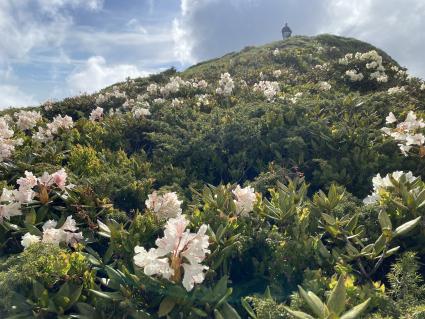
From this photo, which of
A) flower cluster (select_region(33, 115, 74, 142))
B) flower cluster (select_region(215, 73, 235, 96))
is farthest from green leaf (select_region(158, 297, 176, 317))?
flower cluster (select_region(215, 73, 235, 96))

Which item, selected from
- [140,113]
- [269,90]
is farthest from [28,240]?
[269,90]

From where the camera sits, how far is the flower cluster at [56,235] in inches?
125

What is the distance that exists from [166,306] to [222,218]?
909 millimetres

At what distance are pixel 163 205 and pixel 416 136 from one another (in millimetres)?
2782

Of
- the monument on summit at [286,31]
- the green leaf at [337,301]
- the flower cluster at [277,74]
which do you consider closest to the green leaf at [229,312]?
the green leaf at [337,301]

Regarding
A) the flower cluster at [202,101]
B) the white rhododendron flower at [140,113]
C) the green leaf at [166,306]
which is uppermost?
the flower cluster at [202,101]

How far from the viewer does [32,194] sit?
149 inches

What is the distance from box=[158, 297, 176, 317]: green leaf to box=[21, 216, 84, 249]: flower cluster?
102 centimetres

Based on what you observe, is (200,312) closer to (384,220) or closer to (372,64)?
(384,220)

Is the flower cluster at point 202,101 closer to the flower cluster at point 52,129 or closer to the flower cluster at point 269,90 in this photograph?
the flower cluster at point 269,90

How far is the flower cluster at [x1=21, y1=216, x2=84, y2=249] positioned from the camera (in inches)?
125

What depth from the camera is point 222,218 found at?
11.1 ft

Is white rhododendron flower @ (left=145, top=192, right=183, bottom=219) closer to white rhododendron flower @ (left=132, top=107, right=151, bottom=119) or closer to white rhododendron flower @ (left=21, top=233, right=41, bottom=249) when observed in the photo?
white rhododendron flower @ (left=21, top=233, right=41, bottom=249)

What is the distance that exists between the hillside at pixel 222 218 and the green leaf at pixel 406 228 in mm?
12
